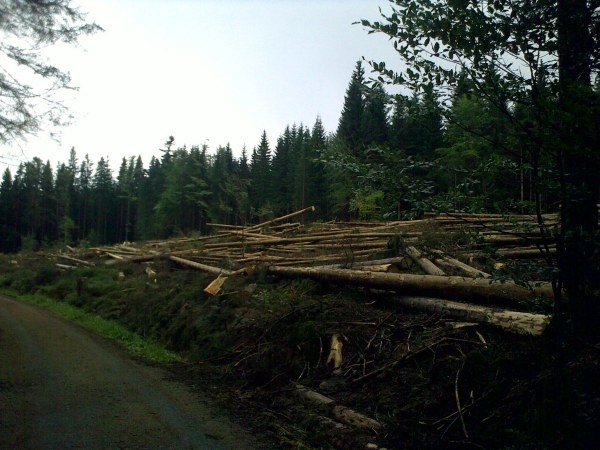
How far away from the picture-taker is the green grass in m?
9.91

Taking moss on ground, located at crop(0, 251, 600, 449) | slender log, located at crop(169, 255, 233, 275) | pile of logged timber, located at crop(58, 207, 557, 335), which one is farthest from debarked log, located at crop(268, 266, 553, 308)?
slender log, located at crop(169, 255, 233, 275)

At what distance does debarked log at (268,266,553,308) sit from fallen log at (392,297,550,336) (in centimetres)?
13

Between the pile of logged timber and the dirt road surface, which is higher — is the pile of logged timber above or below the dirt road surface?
above

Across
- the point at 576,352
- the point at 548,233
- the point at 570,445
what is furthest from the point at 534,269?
the point at 570,445

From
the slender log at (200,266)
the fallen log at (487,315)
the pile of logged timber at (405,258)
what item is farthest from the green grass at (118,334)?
the fallen log at (487,315)

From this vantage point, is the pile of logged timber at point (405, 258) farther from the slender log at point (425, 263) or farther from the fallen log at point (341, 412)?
the fallen log at point (341, 412)

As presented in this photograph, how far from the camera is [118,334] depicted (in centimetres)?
1221

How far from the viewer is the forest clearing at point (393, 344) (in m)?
3.96

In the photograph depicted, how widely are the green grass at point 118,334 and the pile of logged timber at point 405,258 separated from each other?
1963mm

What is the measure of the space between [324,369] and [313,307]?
144cm

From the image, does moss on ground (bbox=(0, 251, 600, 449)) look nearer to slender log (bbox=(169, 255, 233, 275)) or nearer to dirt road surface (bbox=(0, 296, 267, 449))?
dirt road surface (bbox=(0, 296, 267, 449))

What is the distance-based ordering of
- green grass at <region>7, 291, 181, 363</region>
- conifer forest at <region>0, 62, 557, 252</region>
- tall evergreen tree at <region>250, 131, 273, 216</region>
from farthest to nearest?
tall evergreen tree at <region>250, 131, 273, 216</region>, green grass at <region>7, 291, 181, 363</region>, conifer forest at <region>0, 62, 557, 252</region>

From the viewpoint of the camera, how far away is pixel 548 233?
339 centimetres

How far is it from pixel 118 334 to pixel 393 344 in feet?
27.4
